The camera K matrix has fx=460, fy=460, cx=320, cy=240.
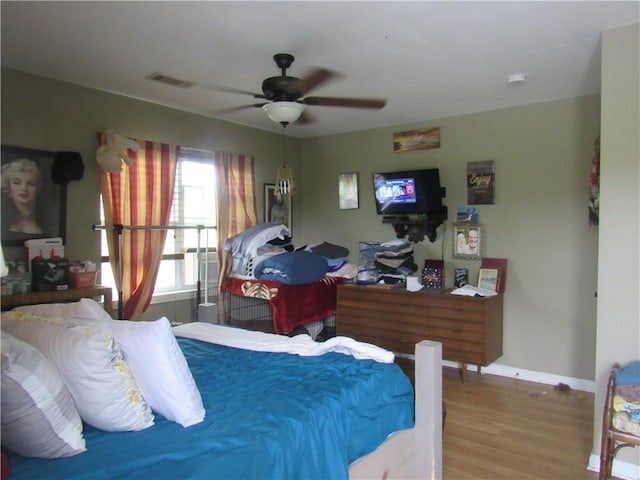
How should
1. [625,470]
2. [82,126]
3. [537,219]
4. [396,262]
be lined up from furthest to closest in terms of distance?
[396,262]
[537,219]
[82,126]
[625,470]

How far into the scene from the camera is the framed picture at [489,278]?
400 cm

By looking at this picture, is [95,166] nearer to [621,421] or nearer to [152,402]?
[152,402]

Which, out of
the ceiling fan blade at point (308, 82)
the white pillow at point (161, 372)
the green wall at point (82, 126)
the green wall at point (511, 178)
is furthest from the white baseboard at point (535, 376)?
the white pillow at point (161, 372)

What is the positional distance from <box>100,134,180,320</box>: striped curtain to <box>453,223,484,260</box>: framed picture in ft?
8.63

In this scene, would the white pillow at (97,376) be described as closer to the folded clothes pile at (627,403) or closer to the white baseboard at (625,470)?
the folded clothes pile at (627,403)

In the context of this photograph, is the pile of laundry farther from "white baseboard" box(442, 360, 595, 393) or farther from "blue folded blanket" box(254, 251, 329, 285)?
"white baseboard" box(442, 360, 595, 393)

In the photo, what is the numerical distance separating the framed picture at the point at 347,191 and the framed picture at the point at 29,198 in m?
2.75

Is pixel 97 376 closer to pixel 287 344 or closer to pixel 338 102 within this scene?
pixel 287 344

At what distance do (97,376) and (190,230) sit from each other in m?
2.92

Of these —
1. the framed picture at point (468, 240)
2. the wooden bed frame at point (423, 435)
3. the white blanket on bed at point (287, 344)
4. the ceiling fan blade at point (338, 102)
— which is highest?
the ceiling fan blade at point (338, 102)

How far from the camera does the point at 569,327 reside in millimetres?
3797

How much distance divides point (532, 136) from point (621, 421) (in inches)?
99.7

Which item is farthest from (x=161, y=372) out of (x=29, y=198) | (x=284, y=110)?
(x=29, y=198)

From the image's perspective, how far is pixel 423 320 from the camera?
397 cm
